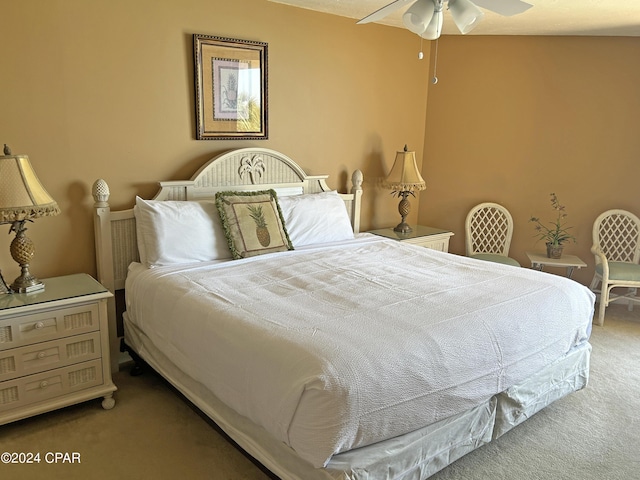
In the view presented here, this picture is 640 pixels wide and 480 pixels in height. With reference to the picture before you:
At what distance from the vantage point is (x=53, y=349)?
255 centimetres

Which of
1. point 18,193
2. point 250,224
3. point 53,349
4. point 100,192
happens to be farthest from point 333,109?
point 53,349

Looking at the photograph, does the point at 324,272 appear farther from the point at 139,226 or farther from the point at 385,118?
the point at 385,118

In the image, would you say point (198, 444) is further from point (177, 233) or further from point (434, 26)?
point (434, 26)

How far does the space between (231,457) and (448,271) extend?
1.58 metres

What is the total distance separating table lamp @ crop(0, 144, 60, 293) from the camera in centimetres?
244

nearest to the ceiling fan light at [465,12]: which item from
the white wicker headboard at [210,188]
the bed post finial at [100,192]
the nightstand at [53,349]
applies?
the white wicker headboard at [210,188]

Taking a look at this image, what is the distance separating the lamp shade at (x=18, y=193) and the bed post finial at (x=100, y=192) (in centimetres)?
45

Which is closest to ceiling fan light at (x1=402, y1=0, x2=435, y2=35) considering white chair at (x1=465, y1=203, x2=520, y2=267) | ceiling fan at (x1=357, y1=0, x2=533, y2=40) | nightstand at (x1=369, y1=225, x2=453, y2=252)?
ceiling fan at (x1=357, y1=0, x2=533, y2=40)

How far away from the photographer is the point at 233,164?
358cm

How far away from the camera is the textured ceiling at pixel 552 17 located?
11.1 ft

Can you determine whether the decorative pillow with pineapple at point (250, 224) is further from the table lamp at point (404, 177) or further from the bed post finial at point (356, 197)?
the table lamp at point (404, 177)

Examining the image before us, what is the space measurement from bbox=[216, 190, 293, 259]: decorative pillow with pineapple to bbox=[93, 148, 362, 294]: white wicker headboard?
0.26 meters

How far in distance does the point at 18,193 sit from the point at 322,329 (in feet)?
5.43

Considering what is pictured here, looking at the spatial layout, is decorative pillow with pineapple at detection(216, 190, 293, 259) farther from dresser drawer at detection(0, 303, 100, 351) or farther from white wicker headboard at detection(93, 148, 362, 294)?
dresser drawer at detection(0, 303, 100, 351)
